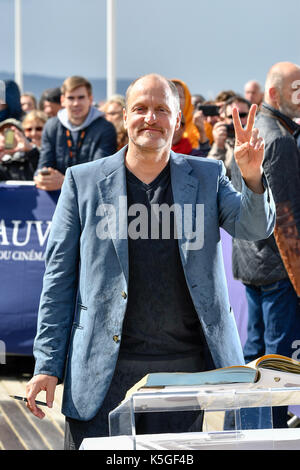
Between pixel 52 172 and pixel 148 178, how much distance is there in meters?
3.01

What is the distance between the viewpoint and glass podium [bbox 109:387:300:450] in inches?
68.4

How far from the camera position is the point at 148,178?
104 inches

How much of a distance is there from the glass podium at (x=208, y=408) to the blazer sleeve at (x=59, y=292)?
807 mm

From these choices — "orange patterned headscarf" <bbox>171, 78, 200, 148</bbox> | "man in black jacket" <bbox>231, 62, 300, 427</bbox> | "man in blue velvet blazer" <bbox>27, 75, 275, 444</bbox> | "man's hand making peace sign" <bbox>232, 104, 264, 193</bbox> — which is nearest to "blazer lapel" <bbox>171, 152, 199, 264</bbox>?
"man in blue velvet blazer" <bbox>27, 75, 275, 444</bbox>

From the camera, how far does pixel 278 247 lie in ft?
12.5

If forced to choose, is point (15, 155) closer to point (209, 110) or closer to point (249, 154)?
point (209, 110)

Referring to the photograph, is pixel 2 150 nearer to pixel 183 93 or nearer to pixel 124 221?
pixel 183 93

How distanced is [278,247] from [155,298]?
55.8 inches

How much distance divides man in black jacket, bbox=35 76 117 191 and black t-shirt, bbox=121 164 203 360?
10.2 ft

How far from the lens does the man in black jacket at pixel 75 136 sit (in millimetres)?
5719

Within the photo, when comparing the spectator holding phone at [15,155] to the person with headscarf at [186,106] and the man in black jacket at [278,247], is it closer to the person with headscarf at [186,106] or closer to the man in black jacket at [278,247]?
the person with headscarf at [186,106]

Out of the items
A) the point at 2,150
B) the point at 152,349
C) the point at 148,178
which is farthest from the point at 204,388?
the point at 2,150

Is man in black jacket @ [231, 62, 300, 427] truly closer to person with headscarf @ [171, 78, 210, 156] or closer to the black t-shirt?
person with headscarf @ [171, 78, 210, 156]
